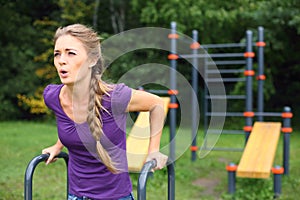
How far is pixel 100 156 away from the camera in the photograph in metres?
2.02

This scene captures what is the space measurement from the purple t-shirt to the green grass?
1.70 meters

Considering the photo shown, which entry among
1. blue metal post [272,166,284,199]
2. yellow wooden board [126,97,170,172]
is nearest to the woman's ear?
yellow wooden board [126,97,170,172]

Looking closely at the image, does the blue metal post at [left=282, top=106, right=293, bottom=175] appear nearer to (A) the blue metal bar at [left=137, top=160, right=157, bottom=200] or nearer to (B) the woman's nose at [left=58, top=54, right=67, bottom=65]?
(A) the blue metal bar at [left=137, top=160, right=157, bottom=200]

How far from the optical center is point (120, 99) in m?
2.04

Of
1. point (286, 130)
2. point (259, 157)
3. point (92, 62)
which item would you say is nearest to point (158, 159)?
point (92, 62)

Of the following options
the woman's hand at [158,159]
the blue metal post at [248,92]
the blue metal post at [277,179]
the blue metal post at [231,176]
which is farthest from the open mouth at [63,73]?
the blue metal post at [248,92]

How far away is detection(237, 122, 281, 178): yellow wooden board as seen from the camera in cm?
490

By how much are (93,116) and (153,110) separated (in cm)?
26

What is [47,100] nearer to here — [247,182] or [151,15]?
[247,182]

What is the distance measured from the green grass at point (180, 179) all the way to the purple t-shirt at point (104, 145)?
1704mm

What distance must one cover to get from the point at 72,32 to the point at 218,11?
8.81 meters

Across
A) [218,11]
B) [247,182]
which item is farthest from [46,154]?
[218,11]

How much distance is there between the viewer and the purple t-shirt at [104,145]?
2.05 m

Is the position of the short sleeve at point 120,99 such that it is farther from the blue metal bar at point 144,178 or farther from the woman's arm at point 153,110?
the blue metal bar at point 144,178
